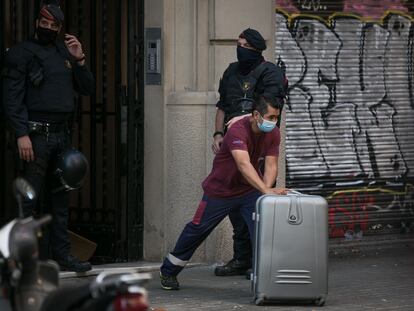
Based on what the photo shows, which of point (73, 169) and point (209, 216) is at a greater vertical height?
point (73, 169)

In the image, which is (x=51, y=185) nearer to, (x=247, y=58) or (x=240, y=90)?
(x=240, y=90)

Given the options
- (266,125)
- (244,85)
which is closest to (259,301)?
(266,125)

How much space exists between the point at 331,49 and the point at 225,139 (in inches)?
123

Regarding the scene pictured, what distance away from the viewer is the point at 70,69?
10.3 m

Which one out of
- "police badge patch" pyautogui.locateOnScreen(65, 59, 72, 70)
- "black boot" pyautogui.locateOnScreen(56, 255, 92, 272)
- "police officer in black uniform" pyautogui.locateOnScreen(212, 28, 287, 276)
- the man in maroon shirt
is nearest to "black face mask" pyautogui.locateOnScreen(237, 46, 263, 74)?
"police officer in black uniform" pyautogui.locateOnScreen(212, 28, 287, 276)

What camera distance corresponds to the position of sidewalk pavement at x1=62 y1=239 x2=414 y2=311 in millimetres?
9531

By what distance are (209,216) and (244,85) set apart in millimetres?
1324

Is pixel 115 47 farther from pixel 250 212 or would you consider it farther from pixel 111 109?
pixel 250 212

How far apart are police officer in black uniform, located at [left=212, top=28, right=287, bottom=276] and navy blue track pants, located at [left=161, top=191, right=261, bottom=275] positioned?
22.4 inches

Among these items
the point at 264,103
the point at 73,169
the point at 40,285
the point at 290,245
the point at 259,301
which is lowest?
the point at 259,301

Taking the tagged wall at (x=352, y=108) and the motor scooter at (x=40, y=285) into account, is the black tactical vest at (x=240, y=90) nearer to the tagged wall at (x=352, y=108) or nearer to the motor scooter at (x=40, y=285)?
the tagged wall at (x=352, y=108)

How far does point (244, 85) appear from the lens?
10.5 meters

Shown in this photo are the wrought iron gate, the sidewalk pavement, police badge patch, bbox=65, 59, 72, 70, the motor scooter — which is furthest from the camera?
the wrought iron gate

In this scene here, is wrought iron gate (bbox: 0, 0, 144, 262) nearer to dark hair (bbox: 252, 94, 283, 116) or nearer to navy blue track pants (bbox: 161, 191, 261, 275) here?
navy blue track pants (bbox: 161, 191, 261, 275)
